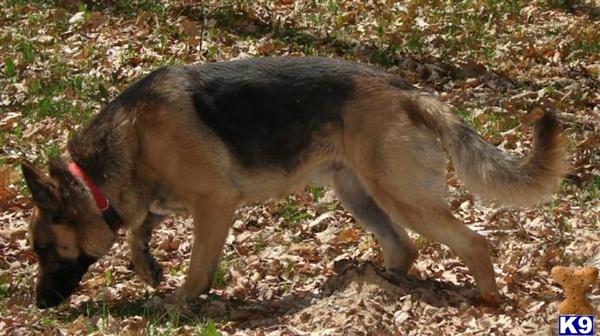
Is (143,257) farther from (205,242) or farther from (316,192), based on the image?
(316,192)

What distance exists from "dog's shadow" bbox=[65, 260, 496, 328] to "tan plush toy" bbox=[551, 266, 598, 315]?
2.90 ft

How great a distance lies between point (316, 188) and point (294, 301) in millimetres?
1987

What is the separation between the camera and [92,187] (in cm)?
611

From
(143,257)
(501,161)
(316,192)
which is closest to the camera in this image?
(501,161)

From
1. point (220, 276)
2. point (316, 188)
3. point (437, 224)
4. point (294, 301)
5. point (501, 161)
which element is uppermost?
point (316, 188)

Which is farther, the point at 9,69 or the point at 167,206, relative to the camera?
the point at 9,69

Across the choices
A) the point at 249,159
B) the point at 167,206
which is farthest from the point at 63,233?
the point at 249,159

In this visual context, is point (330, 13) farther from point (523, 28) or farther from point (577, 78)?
point (577, 78)

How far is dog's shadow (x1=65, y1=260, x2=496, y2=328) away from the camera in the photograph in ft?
19.2

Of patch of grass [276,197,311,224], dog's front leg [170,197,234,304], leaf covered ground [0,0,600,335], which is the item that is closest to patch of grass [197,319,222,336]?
leaf covered ground [0,0,600,335]

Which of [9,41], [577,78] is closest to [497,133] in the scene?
[577,78]

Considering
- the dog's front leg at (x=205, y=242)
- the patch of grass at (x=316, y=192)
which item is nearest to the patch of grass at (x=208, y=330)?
the dog's front leg at (x=205, y=242)

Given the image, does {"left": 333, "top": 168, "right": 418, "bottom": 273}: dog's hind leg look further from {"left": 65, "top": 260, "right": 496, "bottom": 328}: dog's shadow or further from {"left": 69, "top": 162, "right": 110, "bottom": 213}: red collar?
{"left": 69, "top": 162, "right": 110, "bottom": 213}: red collar

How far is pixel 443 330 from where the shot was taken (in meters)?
5.31
